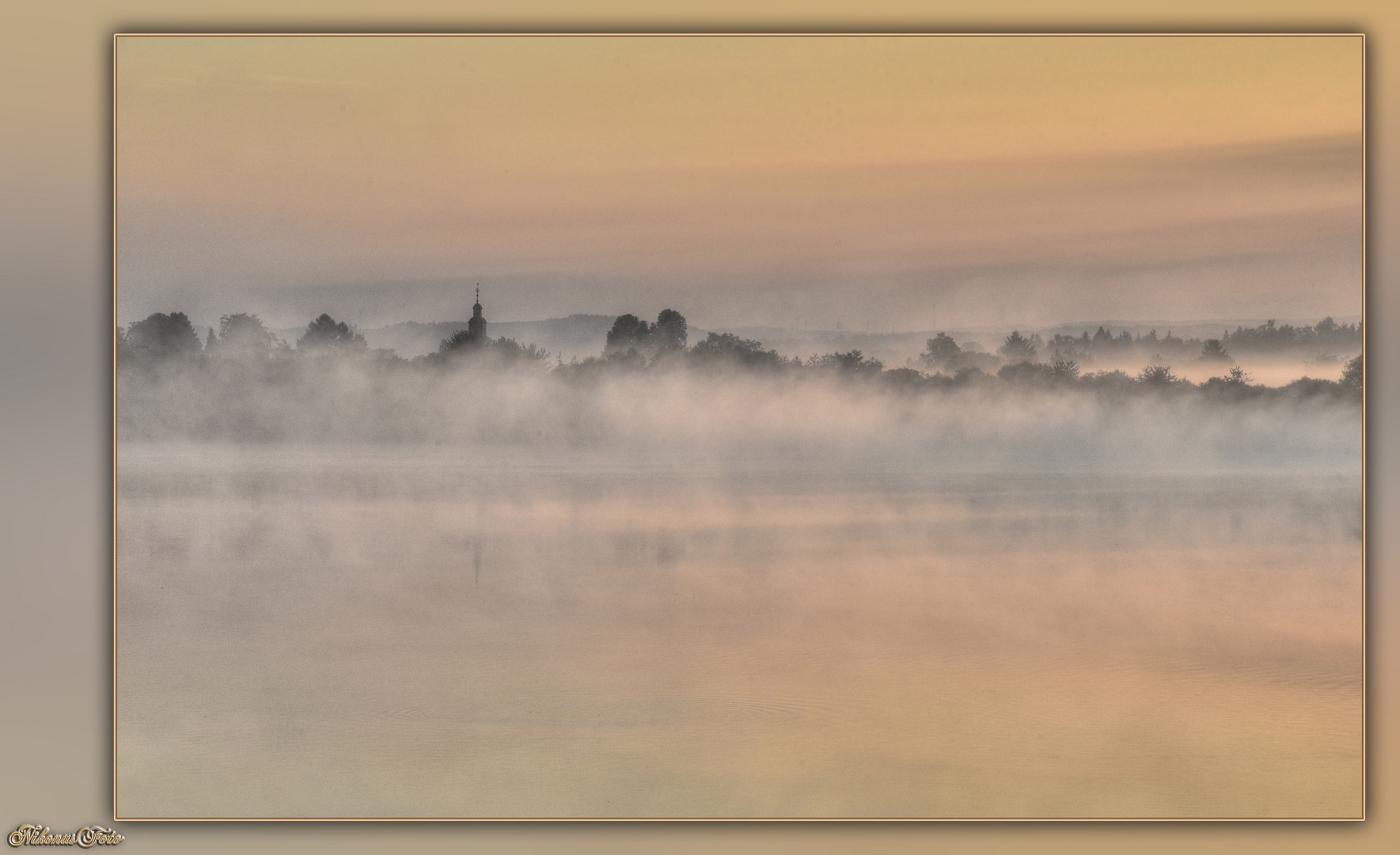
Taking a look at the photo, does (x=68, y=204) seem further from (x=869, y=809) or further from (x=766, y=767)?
(x=869, y=809)

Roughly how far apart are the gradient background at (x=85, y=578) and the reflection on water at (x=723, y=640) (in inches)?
2.8

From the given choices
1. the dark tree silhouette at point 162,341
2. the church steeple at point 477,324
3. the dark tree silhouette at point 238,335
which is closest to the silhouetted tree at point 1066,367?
the church steeple at point 477,324

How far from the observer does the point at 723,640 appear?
7.33 ft

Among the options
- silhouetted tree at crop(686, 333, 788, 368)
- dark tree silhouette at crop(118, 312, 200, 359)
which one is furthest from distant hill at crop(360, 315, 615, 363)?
dark tree silhouette at crop(118, 312, 200, 359)

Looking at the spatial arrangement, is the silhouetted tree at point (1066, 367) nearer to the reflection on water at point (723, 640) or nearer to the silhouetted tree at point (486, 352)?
the reflection on water at point (723, 640)

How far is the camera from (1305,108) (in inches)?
87.7

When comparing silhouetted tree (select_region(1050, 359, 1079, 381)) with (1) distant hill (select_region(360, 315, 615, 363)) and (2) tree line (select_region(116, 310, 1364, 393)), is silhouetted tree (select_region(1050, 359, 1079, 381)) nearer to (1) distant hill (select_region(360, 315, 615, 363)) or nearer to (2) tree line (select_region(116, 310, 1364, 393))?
(2) tree line (select_region(116, 310, 1364, 393))

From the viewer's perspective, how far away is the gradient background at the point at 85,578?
2.25 m

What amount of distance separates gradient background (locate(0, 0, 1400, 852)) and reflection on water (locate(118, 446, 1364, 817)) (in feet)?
0.23

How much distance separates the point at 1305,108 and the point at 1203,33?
30 cm

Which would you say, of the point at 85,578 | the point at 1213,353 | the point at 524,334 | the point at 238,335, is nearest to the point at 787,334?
the point at 524,334

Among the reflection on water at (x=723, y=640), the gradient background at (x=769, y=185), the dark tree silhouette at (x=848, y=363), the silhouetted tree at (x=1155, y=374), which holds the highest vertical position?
the gradient background at (x=769, y=185)

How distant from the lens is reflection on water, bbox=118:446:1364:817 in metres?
2.22

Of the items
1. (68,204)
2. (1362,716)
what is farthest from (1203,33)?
(68,204)
